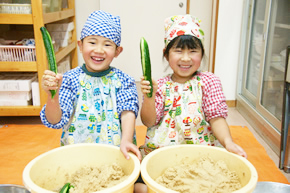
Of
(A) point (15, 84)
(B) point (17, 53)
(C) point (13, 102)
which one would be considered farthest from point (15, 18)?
(C) point (13, 102)

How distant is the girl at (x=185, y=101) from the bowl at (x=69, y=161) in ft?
0.87

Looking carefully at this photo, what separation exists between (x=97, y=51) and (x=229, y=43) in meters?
1.82

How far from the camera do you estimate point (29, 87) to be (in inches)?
78.2

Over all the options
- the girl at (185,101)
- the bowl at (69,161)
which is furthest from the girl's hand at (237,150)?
the bowl at (69,161)

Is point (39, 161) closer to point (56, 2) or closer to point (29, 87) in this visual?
point (29, 87)

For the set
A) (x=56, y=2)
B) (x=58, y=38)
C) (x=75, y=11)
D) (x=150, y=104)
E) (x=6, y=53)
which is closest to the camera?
(x=150, y=104)

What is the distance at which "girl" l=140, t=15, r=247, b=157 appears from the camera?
3.46 feet

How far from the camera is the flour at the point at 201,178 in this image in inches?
28.4

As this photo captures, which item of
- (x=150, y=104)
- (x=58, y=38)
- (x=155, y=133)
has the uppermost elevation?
(x=58, y=38)

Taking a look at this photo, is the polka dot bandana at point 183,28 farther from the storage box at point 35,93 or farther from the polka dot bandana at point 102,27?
the storage box at point 35,93

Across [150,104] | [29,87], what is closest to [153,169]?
[150,104]

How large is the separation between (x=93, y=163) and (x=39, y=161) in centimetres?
16

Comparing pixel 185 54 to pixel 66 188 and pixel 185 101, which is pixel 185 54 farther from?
pixel 66 188

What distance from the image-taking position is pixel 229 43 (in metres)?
2.55
